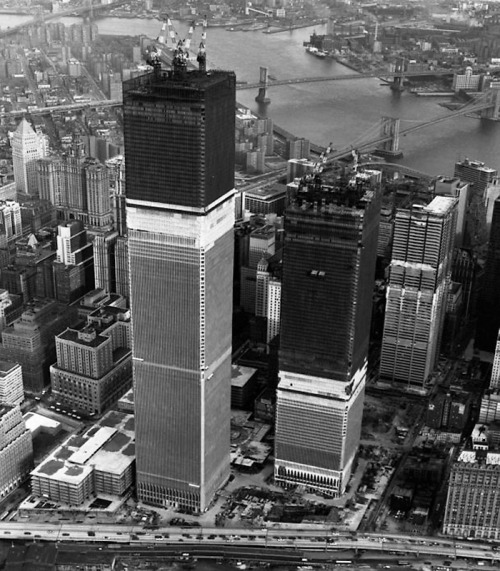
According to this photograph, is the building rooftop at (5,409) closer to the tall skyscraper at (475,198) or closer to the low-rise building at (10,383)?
the low-rise building at (10,383)

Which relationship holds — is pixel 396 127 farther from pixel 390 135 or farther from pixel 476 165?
pixel 476 165

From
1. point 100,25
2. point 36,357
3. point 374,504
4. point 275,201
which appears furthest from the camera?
point 100,25

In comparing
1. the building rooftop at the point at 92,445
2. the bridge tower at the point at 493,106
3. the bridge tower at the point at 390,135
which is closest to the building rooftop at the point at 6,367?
the building rooftop at the point at 92,445

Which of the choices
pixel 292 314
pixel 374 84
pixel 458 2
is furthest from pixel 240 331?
pixel 458 2

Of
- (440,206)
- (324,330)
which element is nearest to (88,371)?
(324,330)

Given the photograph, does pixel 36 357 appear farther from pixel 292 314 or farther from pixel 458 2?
pixel 458 2

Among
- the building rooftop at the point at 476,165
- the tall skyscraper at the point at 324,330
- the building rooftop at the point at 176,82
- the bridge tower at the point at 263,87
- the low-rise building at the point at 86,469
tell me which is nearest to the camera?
the building rooftop at the point at 176,82
